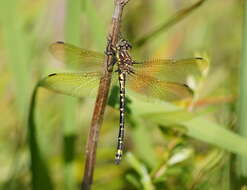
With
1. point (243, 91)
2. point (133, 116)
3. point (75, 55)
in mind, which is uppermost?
point (75, 55)

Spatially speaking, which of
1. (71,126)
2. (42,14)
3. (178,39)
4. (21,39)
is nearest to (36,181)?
(71,126)

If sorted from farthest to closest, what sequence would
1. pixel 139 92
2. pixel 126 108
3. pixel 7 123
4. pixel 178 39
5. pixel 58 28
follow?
pixel 58 28
pixel 178 39
pixel 7 123
pixel 139 92
pixel 126 108

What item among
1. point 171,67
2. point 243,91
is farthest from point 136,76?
point 243,91

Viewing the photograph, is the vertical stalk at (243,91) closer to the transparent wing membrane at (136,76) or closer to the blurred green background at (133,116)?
the blurred green background at (133,116)

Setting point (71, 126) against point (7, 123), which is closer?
point (71, 126)

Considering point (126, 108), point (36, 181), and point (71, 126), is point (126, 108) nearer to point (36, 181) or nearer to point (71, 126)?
point (71, 126)

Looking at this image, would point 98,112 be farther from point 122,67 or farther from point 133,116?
point 122,67
